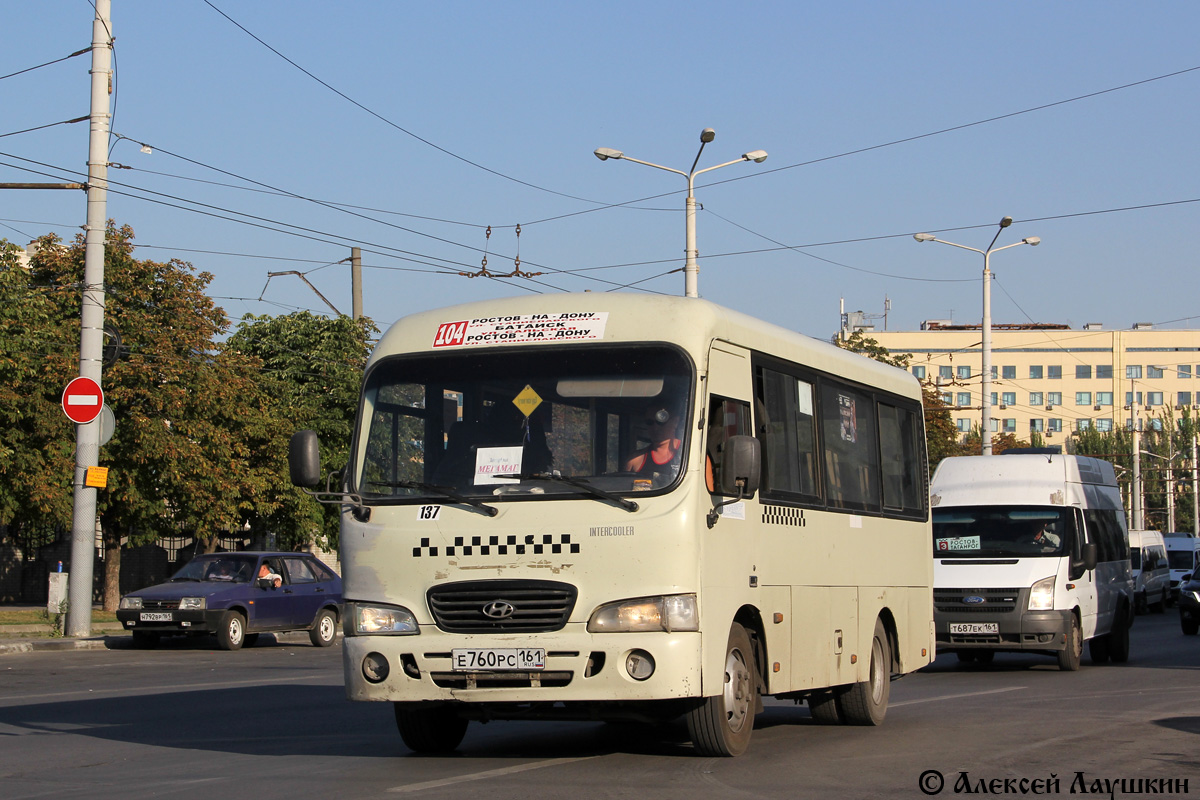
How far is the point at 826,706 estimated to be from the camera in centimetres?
1267

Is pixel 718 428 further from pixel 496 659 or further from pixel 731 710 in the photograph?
pixel 496 659

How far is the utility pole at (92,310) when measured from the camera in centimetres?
2498

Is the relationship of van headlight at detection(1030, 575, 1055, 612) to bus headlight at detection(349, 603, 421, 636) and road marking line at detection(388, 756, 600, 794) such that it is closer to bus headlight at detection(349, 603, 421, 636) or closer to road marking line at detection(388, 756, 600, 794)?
road marking line at detection(388, 756, 600, 794)

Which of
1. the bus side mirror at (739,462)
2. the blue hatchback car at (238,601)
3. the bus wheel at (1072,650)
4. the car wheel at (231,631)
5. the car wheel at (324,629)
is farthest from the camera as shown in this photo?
the car wheel at (324,629)

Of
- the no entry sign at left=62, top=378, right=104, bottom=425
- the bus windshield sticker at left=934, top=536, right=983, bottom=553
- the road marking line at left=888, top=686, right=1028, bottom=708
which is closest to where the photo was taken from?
the road marking line at left=888, top=686, right=1028, bottom=708

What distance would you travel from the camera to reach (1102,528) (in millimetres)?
22328

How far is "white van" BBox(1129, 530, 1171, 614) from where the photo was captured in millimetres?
42156

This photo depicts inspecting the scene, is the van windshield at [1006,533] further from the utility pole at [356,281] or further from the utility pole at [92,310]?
the utility pole at [356,281]

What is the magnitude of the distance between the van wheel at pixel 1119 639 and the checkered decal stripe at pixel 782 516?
12.7 m

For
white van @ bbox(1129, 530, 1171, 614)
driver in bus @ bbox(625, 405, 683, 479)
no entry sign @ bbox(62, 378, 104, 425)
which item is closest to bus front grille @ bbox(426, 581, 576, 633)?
driver in bus @ bbox(625, 405, 683, 479)

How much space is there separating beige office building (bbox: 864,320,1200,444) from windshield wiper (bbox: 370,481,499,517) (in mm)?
120646

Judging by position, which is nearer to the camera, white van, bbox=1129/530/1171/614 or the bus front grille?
the bus front grille

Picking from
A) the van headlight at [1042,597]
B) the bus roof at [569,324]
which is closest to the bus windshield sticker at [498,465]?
the bus roof at [569,324]

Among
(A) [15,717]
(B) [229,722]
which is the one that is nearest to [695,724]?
(B) [229,722]
